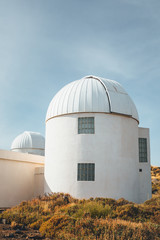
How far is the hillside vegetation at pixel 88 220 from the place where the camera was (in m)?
7.16

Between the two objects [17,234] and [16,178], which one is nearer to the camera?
[17,234]

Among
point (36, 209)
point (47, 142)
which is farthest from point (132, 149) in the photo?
point (36, 209)

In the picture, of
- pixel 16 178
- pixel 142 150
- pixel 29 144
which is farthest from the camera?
pixel 29 144

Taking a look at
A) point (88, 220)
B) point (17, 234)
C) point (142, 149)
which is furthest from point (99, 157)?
point (17, 234)

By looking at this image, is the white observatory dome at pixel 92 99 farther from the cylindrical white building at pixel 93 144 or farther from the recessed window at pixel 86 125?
the recessed window at pixel 86 125

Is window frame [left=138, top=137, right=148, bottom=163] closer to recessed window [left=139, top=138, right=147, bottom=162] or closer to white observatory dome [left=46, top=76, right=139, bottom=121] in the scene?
recessed window [left=139, top=138, right=147, bottom=162]

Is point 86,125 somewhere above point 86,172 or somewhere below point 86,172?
above

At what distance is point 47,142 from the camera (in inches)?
632

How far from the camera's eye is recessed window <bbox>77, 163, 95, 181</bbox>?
1375 cm

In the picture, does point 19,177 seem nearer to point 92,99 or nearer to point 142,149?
point 92,99

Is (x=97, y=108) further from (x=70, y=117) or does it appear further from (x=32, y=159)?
(x=32, y=159)

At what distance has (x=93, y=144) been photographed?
14031 millimetres

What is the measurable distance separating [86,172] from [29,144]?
50.9ft

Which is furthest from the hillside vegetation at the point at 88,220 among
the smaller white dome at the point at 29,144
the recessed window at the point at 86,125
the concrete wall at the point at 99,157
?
the smaller white dome at the point at 29,144
